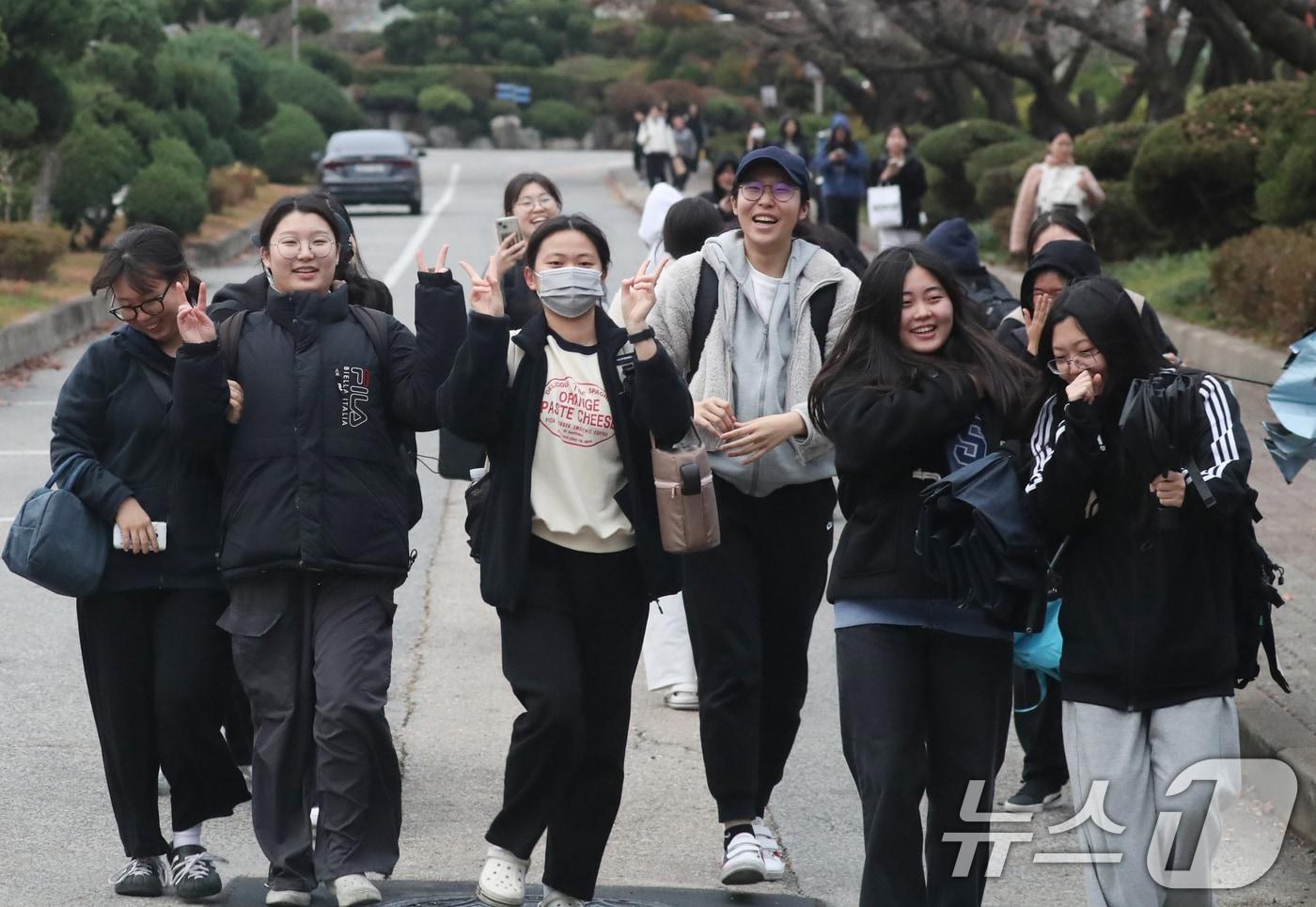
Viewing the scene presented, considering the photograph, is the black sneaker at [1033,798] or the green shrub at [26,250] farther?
the green shrub at [26,250]

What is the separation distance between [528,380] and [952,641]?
4.07ft

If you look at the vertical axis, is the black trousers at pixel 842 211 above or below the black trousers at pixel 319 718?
above

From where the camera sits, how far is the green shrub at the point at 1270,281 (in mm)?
13398

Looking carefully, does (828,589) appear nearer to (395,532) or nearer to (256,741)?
(395,532)

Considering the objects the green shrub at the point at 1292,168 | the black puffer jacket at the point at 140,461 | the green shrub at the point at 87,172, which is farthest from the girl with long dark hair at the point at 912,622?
the green shrub at the point at 87,172

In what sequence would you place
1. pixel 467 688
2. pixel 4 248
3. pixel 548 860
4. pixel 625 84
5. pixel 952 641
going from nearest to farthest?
pixel 952 641 → pixel 548 860 → pixel 467 688 → pixel 4 248 → pixel 625 84

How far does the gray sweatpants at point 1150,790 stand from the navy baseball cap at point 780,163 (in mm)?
1806

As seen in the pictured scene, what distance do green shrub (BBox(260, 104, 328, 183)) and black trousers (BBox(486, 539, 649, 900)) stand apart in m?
37.3

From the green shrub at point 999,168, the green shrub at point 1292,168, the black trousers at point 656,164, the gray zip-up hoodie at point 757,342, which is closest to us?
the gray zip-up hoodie at point 757,342

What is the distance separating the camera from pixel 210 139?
3195 centimetres

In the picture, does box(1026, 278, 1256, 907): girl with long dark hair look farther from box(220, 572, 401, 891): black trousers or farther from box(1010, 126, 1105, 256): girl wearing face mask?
box(1010, 126, 1105, 256): girl wearing face mask

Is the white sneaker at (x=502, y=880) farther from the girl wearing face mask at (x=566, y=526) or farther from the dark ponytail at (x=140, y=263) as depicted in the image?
the dark ponytail at (x=140, y=263)

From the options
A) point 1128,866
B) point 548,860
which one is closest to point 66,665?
→ point 548,860

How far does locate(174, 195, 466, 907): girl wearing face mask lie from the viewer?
16.3ft
